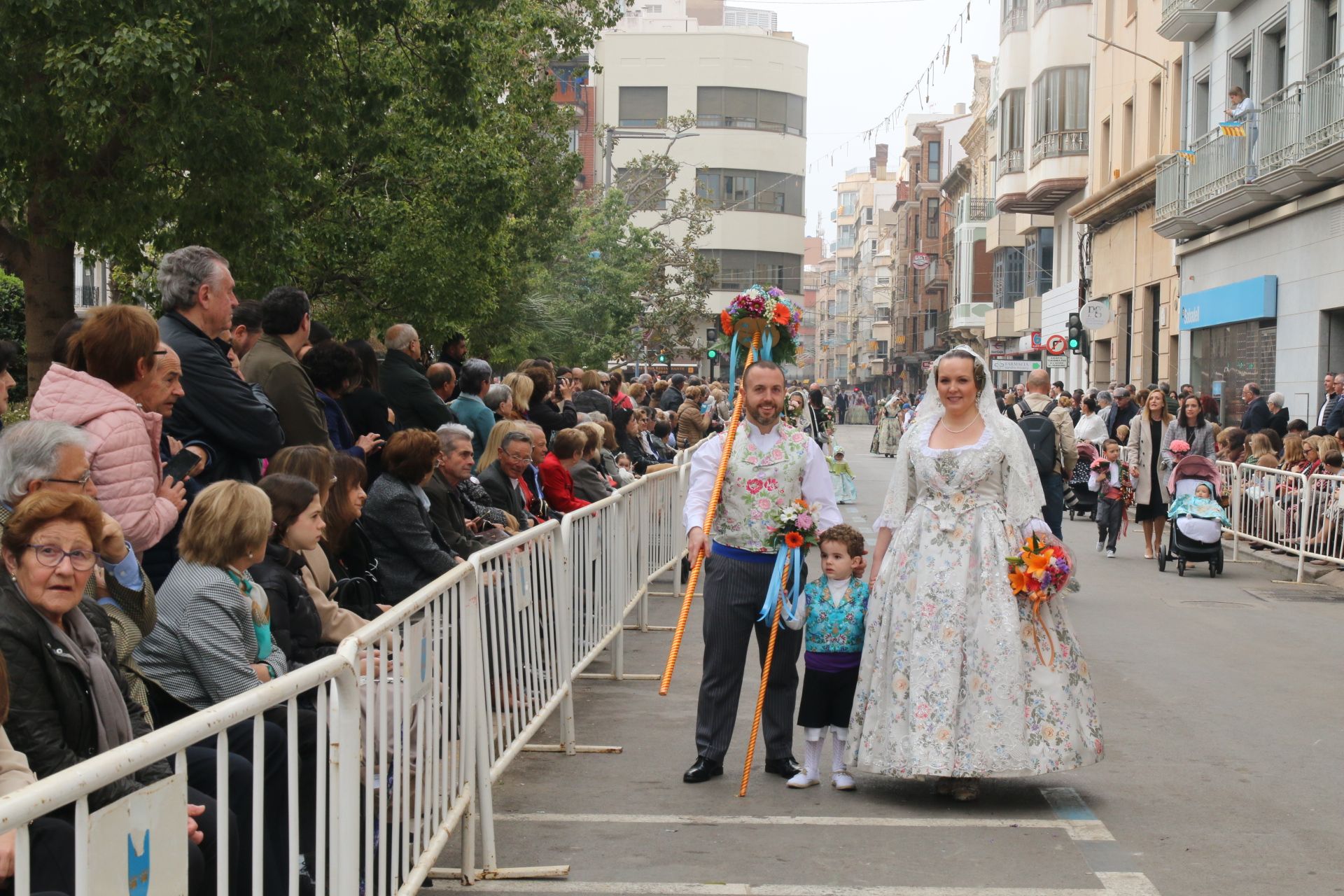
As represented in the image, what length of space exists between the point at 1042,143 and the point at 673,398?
20130 mm

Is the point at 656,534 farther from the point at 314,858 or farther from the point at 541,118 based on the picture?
the point at 541,118

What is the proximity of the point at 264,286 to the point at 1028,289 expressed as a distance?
41.1 metres

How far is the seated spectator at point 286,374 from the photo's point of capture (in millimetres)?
7602

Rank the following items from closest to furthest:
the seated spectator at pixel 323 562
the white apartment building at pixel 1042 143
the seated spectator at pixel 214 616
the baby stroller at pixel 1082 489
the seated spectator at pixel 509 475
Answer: the seated spectator at pixel 214 616, the seated spectator at pixel 323 562, the seated spectator at pixel 509 475, the baby stroller at pixel 1082 489, the white apartment building at pixel 1042 143

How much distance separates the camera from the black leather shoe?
7281mm

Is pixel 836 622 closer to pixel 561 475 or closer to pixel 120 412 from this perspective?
pixel 120 412

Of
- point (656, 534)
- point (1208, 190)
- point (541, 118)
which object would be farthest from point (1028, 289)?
point (656, 534)

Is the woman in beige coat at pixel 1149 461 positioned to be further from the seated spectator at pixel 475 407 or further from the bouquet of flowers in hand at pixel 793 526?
the bouquet of flowers in hand at pixel 793 526

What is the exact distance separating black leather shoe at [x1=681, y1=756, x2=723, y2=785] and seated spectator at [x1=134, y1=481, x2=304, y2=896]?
246 centimetres

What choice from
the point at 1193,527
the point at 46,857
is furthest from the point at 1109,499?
the point at 46,857

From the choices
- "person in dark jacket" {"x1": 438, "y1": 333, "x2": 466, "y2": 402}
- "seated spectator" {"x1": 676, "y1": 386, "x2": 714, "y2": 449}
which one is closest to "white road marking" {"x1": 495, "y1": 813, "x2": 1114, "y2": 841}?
"person in dark jacket" {"x1": 438, "y1": 333, "x2": 466, "y2": 402}

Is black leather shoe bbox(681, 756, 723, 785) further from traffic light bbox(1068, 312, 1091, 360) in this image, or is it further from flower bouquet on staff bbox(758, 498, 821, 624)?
traffic light bbox(1068, 312, 1091, 360)

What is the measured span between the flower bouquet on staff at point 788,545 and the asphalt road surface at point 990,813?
847 mm

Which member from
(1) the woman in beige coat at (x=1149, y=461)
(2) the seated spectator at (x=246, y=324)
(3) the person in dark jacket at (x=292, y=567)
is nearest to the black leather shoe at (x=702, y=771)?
(3) the person in dark jacket at (x=292, y=567)
